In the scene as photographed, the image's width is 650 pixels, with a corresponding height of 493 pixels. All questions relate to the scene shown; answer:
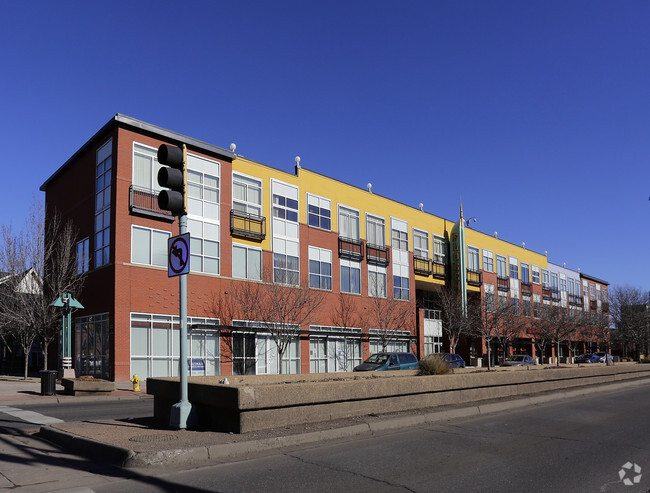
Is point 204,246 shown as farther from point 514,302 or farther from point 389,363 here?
point 514,302

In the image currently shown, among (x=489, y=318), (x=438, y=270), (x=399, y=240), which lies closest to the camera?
(x=399, y=240)

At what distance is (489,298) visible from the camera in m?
54.8

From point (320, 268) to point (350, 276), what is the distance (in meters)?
3.53

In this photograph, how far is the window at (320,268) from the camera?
39466 mm

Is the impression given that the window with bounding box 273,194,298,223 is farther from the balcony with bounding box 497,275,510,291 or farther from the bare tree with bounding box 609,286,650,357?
the bare tree with bounding box 609,286,650,357

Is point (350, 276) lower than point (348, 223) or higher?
lower

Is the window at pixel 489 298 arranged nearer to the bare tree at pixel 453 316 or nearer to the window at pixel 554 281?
the bare tree at pixel 453 316

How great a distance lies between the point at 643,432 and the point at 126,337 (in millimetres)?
Result: 23539

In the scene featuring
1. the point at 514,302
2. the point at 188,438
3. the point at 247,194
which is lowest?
the point at 188,438

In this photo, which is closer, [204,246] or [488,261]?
[204,246]

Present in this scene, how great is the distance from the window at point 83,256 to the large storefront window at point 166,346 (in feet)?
18.6

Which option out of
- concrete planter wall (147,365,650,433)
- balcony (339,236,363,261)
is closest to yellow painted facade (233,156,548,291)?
balcony (339,236,363,261)

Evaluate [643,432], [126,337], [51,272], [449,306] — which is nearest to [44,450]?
[643,432]

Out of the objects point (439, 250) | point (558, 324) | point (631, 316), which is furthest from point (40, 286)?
point (631, 316)
